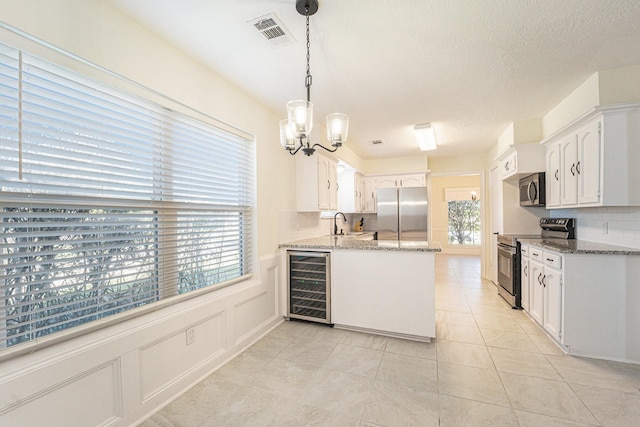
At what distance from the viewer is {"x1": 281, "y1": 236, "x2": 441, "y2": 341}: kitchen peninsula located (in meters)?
2.76

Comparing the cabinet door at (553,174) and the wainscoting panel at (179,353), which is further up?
the cabinet door at (553,174)

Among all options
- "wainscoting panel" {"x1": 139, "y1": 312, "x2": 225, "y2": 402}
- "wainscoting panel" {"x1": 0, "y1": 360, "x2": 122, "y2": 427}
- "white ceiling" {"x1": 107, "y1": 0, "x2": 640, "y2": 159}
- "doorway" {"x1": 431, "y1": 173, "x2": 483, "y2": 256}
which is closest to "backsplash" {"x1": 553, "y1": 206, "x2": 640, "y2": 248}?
"white ceiling" {"x1": 107, "y1": 0, "x2": 640, "y2": 159}

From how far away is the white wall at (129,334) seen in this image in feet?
4.25

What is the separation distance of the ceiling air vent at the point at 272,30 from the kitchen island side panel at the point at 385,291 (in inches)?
81.8

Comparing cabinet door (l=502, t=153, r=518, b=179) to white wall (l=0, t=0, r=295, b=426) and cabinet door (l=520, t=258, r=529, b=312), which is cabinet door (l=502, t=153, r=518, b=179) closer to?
cabinet door (l=520, t=258, r=529, b=312)

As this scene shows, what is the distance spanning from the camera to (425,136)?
4.26 metres

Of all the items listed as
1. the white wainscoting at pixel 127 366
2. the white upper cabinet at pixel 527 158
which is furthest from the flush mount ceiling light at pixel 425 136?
the white wainscoting at pixel 127 366

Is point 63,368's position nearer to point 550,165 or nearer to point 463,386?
point 463,386

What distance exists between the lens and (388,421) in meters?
1.71

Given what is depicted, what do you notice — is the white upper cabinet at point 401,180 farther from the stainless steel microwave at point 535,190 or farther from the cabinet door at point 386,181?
the stainless steel microwave at point 535,190

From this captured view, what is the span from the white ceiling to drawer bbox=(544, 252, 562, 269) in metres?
1.67

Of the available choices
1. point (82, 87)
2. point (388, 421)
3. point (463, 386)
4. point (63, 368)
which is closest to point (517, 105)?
point (463, 386)

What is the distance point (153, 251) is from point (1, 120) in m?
1.01

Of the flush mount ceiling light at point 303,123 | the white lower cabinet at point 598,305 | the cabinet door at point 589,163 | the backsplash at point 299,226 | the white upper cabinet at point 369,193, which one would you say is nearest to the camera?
the flush mount ceiling light at point 303,123
